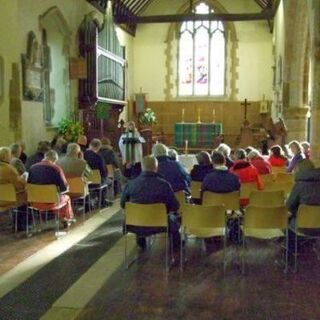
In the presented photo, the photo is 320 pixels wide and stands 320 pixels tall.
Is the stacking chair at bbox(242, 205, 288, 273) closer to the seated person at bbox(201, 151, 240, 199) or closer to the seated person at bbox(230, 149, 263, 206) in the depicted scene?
the seated person at bbox(201, 151, 240, 199)

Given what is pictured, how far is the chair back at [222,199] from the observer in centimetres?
568

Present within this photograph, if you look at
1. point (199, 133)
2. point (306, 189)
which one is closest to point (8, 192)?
point (306, 189)

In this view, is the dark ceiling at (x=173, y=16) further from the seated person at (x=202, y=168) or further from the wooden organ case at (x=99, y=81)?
the seated person at (x=202, y=168)

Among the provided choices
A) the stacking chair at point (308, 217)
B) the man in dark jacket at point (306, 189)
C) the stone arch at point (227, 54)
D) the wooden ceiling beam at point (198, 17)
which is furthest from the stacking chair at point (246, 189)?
the stone arch at point (227, 54)

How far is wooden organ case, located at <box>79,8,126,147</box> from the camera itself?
519 inches

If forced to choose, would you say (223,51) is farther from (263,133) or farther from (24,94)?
(24,94)

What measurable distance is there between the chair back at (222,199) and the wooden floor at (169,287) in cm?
53

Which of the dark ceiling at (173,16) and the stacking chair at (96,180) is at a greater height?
the dark ceiling at (173,16)

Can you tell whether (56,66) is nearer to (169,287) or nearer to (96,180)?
(96,180)

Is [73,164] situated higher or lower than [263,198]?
higher

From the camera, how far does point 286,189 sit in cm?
677

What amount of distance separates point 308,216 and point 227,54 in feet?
48.6

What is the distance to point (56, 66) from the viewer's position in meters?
12.6

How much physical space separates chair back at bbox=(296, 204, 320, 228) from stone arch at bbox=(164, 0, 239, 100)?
14397 millimetres
